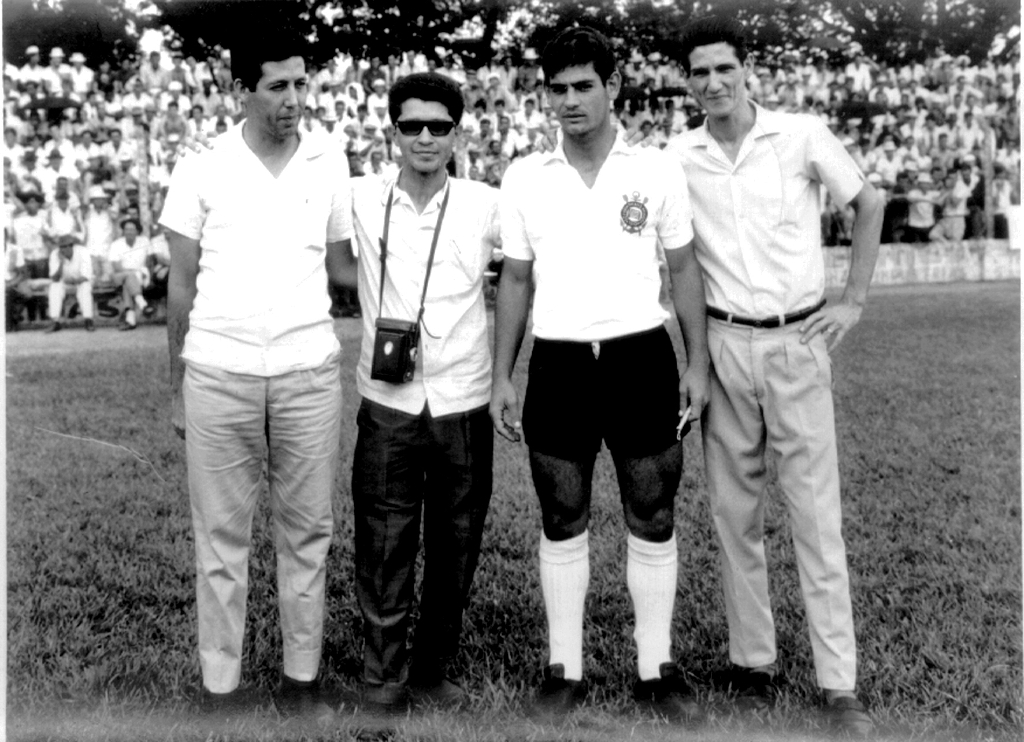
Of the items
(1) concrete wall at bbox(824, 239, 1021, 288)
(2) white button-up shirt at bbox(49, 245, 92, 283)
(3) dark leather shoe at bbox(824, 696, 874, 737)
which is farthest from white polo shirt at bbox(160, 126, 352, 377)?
(1) concrete wall at bbox(824, 239, 1021, 288)

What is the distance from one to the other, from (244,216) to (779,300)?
1.61m

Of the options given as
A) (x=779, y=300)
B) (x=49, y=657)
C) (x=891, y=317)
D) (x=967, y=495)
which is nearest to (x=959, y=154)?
(x=891, y=317)

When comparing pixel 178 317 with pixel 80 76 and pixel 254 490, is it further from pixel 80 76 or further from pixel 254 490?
pixel 80 76

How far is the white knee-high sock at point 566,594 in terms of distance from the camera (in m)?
3.33

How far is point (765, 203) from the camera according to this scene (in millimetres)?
3248

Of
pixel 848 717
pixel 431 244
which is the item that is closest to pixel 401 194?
pixel 431 244

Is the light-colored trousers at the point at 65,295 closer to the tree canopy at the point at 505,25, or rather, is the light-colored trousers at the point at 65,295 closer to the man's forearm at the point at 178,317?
the tree canopy at the point at 505,25

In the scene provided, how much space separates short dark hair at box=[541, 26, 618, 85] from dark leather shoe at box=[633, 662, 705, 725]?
182cm

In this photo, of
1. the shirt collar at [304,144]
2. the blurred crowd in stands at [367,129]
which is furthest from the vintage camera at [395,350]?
the blurred crowd in stands at [367,129]

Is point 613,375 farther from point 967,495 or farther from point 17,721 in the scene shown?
point 967,495

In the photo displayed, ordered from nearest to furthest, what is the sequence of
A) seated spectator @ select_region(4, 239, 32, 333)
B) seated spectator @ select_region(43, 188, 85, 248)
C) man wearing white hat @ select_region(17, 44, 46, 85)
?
man wearing white hat @ select_region(17, 44, 46, 85) → seated spectator @ select_region(4, 239, 32, 333) → seated spectator @ select_region(43, 188, 85, 248)

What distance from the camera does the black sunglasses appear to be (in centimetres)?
321

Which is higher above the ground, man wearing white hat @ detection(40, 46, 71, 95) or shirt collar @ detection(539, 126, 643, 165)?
man wearing white hat @ detection(40, 46, 71, 95)

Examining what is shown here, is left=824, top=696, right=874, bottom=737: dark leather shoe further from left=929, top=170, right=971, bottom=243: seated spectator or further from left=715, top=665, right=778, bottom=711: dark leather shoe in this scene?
left=929, top=170, right=971, bottom=243: seated spectator
